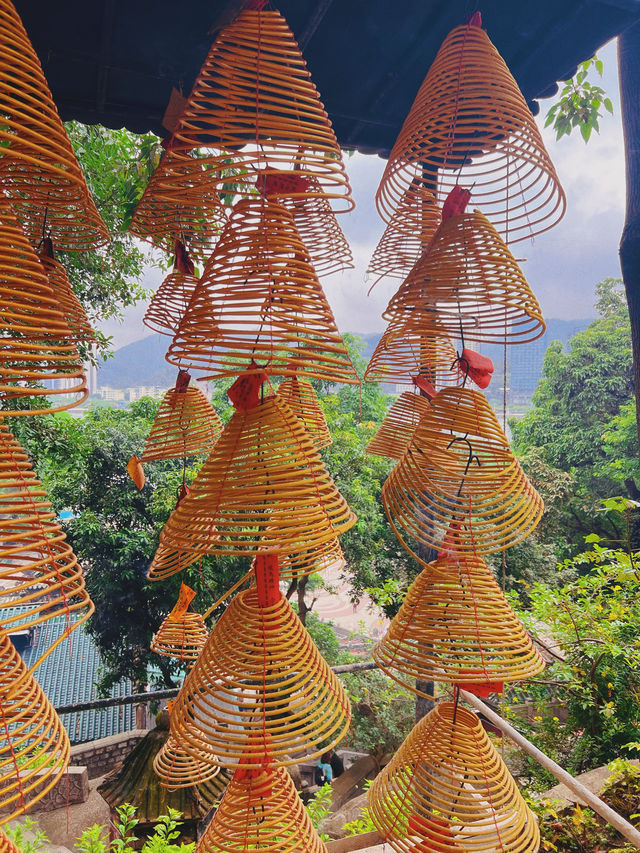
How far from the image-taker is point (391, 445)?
1.79 meters

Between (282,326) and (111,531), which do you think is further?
(111,531)

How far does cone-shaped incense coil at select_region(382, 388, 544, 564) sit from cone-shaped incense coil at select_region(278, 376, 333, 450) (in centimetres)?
54

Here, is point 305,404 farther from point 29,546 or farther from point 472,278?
point 29,546

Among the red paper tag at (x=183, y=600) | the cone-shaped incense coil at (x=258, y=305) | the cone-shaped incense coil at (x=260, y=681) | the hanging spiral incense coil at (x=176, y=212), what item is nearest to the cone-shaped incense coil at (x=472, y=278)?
the cone-shaped incense coil at (x=258, y=305)

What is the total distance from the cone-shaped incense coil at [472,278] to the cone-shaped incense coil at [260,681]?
0.71m

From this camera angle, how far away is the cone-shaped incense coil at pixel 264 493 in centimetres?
86

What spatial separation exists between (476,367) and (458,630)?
55 cm

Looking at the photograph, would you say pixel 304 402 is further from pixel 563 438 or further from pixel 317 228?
pixel 563 438

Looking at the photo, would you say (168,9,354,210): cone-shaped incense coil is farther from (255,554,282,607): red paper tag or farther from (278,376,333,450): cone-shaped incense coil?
(278,376,333,450): cone-shaped incense coil

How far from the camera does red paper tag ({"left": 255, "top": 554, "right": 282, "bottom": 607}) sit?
102cm

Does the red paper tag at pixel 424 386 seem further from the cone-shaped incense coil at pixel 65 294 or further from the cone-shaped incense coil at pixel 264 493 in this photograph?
the cone-shaped incense coil at pixel 65 294

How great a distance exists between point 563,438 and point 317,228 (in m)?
8.56

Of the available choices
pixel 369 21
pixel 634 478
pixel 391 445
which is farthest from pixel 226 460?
pixel 634 478

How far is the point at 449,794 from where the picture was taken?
3.47 feet
